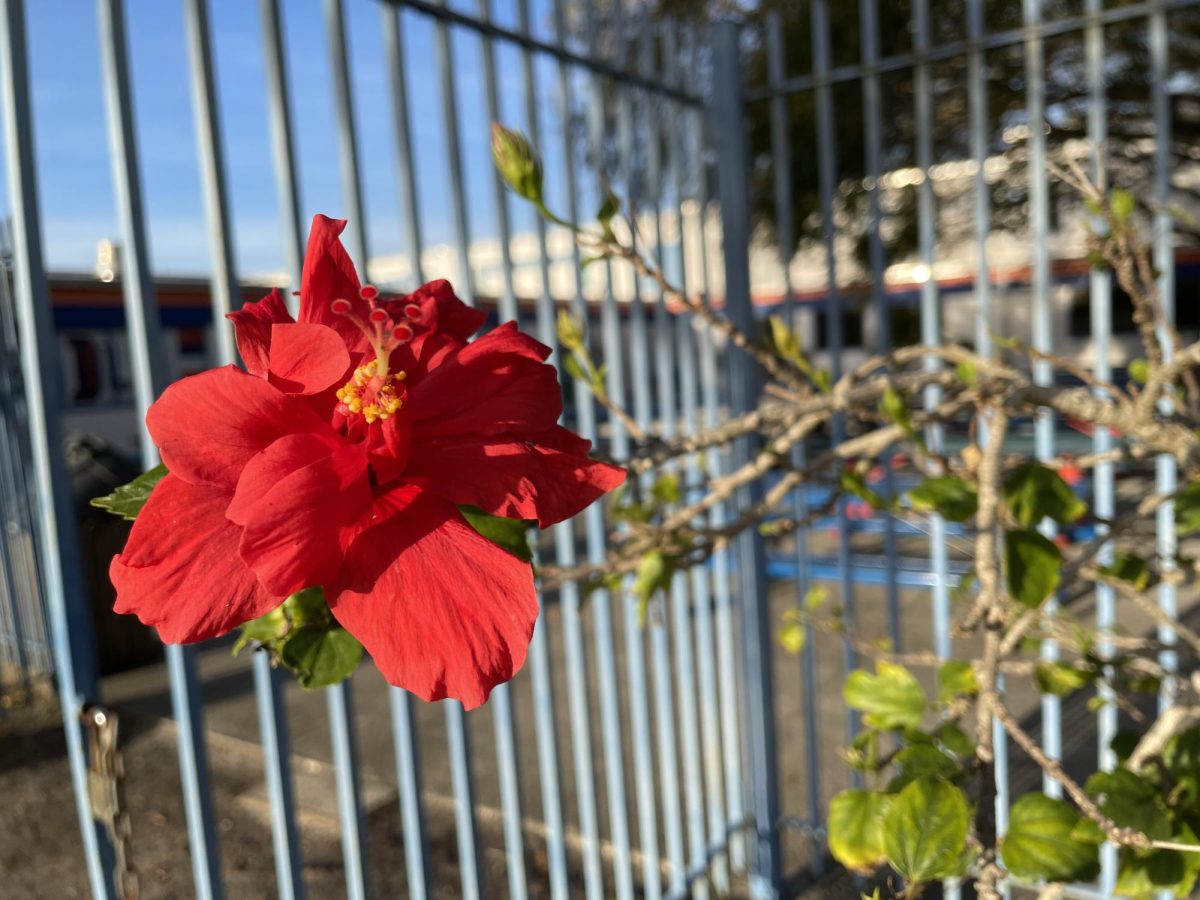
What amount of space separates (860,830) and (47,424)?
1.03 metres

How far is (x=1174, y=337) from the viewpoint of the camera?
141cm

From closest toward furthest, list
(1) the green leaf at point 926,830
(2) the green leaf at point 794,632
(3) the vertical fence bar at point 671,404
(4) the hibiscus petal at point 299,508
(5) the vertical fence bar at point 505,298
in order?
(4) the hibiscus petal at point 299,508 → (1) the green leaf at point 926,830 → (5) the vertical fence bar at point 505,298 → (2) the green leaf at point 794,632 → (3) the vertical fence bar at point 671,404

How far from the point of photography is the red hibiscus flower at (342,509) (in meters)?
0.51

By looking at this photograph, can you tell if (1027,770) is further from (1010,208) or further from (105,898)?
(1010,208)

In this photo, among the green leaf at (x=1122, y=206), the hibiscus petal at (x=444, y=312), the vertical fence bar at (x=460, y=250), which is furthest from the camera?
the vertical fence bar at (x=460, y=250)

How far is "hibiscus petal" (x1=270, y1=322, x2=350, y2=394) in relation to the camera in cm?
54

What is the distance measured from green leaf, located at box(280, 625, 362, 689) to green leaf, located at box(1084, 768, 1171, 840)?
0.73 metres

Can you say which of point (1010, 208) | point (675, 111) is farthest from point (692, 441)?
point (1010, 208)

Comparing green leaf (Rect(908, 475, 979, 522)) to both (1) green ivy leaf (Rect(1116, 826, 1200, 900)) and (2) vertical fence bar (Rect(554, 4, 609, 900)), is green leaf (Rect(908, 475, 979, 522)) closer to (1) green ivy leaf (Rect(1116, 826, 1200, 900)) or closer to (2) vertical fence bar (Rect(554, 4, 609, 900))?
(1) green ivy leaf (Rect(1116, 826, 1200, 900))

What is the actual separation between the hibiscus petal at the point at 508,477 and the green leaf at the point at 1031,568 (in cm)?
56

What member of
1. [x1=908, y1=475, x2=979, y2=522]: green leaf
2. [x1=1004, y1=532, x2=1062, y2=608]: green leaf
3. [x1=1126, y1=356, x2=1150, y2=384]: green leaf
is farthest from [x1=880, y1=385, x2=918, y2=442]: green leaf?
[x1=1126, y1=356, x2=1150, y2=384]: green leaf

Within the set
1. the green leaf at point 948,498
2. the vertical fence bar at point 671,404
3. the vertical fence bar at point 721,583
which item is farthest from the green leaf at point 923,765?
the vertical fence bar at point 721,583

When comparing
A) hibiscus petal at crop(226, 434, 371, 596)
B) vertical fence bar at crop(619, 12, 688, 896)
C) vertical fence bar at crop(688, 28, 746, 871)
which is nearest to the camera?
hibiscus petal at crop(226, 434, 371, 596)

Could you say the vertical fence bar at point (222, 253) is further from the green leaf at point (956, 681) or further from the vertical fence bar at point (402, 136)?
the green leaf at point (956, 681)
